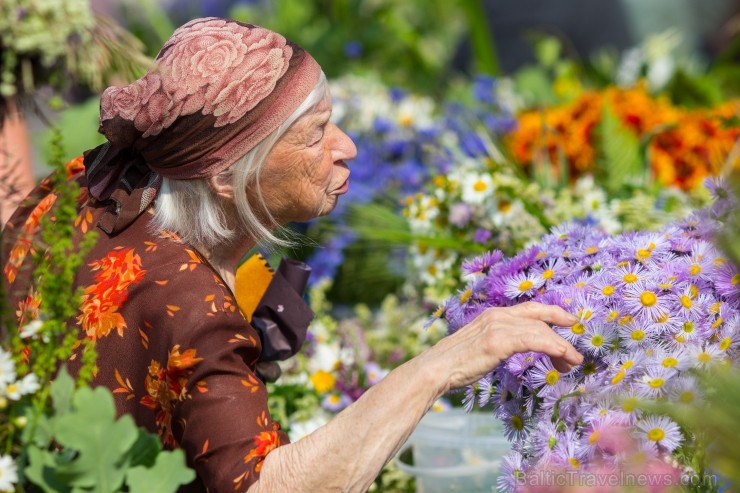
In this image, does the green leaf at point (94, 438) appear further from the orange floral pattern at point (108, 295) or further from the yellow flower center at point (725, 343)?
the yellow flower center at point (725, 343)

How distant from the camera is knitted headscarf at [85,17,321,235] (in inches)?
77.1

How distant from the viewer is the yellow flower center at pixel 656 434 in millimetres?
1584

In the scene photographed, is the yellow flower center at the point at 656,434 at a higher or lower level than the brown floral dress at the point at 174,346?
lower

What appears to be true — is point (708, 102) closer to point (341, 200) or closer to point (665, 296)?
point (341, 200)

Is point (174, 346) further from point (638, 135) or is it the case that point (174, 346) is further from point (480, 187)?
point (638, 135)

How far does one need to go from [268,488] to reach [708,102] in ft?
13.9

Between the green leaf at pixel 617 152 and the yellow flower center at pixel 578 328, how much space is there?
7.93 ft

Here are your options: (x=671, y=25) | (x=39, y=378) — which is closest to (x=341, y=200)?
(x=39, y=378)

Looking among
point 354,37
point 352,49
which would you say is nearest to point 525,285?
point 352,49

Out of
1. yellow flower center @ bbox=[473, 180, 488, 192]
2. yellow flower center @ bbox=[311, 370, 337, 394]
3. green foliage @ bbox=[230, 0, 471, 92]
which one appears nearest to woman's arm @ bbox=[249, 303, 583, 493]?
yellow flower center @ bbox=[311, 370, 337, 394]

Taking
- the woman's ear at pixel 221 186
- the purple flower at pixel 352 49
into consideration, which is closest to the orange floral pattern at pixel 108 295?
the woman's ear at pixel 221 186

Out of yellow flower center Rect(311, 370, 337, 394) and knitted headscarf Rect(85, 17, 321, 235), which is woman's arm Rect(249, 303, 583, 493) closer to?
knitted headscarf Rect(85, 17, 321, 235)

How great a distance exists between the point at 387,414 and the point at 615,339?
430mm

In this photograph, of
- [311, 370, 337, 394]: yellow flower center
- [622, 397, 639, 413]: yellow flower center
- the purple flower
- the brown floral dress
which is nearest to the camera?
[622, 397, 639, 413]: yellow flower center
